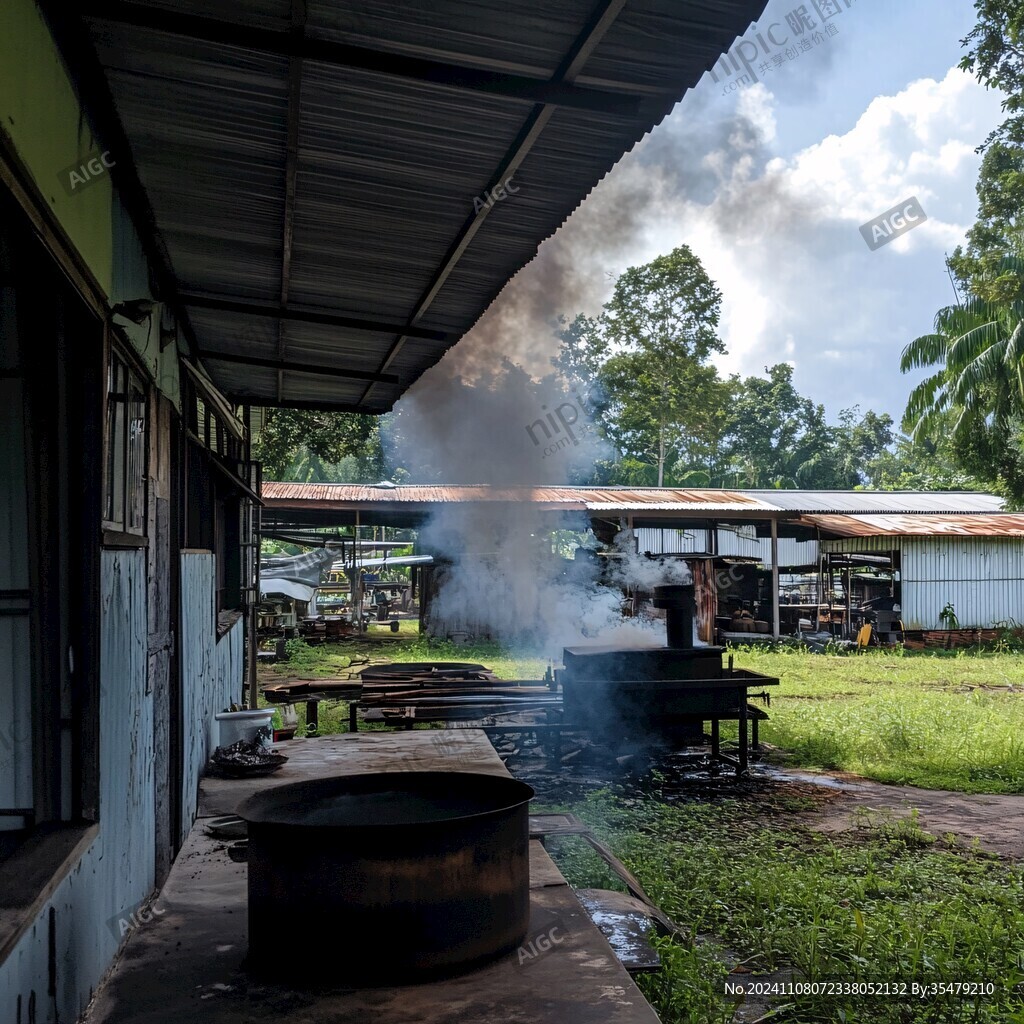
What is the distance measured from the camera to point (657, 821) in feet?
25.2

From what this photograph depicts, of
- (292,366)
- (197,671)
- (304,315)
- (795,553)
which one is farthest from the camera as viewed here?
(795,553)

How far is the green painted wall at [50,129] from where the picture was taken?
2.36 meters

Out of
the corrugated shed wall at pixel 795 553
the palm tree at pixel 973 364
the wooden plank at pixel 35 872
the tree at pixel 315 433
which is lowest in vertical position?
the wooden plank at pixel 35 872

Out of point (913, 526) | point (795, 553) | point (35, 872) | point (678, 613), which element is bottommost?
point (35, 872)

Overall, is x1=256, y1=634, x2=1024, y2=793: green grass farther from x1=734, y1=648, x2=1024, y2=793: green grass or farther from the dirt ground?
the dirt ground

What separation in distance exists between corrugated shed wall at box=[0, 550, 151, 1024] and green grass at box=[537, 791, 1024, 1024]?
2472mm

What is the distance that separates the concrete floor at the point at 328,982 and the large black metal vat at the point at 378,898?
0.04 metres

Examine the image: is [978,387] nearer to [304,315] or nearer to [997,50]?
[997,50]

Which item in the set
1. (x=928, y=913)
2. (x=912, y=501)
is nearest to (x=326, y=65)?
(x=928, y=913)

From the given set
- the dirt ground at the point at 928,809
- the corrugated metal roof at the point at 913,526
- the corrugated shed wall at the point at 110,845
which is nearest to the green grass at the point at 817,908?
the dirt ground at the point at 928,809

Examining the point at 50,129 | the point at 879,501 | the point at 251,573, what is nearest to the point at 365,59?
the point at 50,129

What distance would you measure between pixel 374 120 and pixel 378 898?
2905mm

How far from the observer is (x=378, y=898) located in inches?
116

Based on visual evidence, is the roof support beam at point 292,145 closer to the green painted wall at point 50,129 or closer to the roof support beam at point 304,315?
the roof support beam at point 304,315
